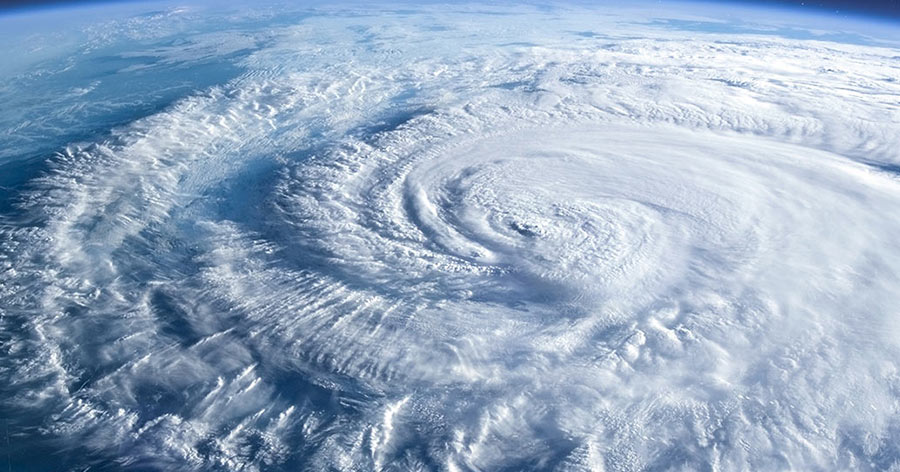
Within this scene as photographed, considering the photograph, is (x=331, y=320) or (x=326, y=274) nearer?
(x=331, y=320)

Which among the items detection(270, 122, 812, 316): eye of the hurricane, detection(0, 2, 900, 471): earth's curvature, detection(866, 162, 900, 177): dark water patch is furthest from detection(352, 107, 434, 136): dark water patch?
detection(866, 162, 900, 177): dark water patch

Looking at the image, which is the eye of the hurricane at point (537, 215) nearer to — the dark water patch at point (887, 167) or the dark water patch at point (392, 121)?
the dark water patch at point (392, 121)

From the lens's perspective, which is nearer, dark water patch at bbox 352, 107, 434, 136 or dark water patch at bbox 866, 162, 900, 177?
dark water patch at bbox 866, 162, 900, 177

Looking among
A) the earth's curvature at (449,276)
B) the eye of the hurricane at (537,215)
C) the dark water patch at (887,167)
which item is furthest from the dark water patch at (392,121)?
the dark water patch at (887,167)

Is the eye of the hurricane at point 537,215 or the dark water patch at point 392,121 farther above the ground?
the dark water patch at point 392,121

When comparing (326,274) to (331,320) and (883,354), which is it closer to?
(331,320)

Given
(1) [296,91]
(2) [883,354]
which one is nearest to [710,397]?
(2) [883,354]

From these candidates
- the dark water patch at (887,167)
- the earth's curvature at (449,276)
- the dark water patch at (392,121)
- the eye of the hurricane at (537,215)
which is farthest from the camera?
the dark water patch at (392,121)

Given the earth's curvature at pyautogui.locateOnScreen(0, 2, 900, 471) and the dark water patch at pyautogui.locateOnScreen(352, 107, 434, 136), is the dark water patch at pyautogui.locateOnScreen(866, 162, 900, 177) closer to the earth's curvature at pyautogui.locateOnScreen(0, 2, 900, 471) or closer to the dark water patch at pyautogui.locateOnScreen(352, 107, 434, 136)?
the earth's curvature at pyautogui.locateOnScreen(0, 2, 900, 471)

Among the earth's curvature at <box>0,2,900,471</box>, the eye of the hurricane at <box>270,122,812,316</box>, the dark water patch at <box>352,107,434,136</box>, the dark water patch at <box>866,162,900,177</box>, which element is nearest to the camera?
the earth's curvature at <box>0,2,900,471</box>
